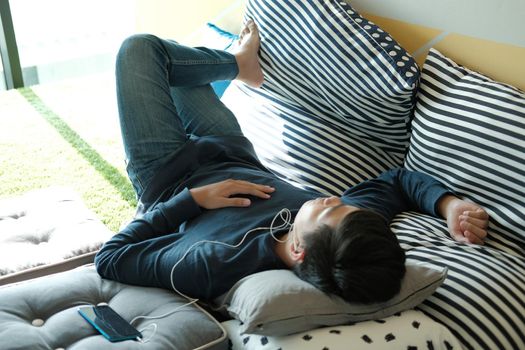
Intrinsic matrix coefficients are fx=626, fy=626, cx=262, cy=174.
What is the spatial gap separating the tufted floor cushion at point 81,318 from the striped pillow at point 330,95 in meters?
0.63

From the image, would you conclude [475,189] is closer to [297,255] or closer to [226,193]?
[297,255]

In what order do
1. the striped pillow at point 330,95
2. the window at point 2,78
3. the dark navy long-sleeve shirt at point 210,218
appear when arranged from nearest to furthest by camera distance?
the dark navy long-sleeve shirt at point 210,218
the striped pillow at point 330,95
the window at point 2,78

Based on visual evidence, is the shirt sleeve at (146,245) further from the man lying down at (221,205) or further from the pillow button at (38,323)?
the pillow button at (38,323)

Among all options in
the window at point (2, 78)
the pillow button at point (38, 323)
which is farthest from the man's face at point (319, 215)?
the window at point (2, 78)

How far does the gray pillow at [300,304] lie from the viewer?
1.18 m

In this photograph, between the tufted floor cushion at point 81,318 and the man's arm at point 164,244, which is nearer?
the tufted floor cushion at point 81,318

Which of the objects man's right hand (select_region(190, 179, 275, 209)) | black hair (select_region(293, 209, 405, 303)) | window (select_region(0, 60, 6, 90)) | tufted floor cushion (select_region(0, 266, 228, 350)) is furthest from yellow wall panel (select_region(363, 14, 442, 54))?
window (select_region(0, 60, 6, 90))

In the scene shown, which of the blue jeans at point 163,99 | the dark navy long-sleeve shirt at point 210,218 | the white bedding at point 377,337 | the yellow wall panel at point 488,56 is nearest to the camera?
the white bedding at point 377,337

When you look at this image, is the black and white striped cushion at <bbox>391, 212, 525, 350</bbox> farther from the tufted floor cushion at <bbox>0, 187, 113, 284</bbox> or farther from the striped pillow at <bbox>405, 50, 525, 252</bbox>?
the tufted floor cushion at <bbox>0, 187, 113, 284</bbox>

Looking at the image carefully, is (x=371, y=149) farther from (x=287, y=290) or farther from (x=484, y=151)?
(x=287, y=290)

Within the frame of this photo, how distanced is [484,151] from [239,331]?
2.35ft

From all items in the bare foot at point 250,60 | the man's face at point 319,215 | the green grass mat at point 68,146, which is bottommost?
the green grass mat at point 68,146

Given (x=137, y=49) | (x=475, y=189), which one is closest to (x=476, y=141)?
(x=475, y=189)

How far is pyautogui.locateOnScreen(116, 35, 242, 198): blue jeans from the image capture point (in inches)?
71.6
